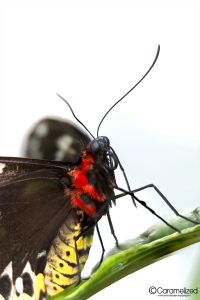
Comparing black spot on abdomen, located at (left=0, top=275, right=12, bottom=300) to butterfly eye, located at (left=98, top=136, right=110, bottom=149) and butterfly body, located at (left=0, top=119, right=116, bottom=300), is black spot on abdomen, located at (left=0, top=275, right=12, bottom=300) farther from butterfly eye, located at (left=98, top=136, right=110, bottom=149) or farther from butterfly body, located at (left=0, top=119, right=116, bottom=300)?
butterfly eye, located at (left=98, top=136, right=110, bottom=149)

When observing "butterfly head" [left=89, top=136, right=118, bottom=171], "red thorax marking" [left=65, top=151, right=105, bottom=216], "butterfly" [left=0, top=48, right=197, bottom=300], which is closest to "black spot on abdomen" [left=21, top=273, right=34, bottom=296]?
"butterfly" [left=0, top=48, right=197, bottom=300]

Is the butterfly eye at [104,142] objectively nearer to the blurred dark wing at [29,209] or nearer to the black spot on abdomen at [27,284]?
the blurred dark wing at [29,209]

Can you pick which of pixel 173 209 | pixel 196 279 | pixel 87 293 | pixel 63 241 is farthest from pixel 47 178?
pixel 196 279

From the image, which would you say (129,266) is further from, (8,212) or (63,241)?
(8,212)

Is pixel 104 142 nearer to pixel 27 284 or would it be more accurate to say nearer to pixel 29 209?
pixel 29 209

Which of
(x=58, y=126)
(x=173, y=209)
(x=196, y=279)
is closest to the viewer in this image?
(x=196, y=279)

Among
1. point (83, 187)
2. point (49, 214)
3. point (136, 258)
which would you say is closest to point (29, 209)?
point (49, 214)

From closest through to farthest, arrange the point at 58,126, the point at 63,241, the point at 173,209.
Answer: the point at 173,209, the point at 63,241, the point at 58,126
